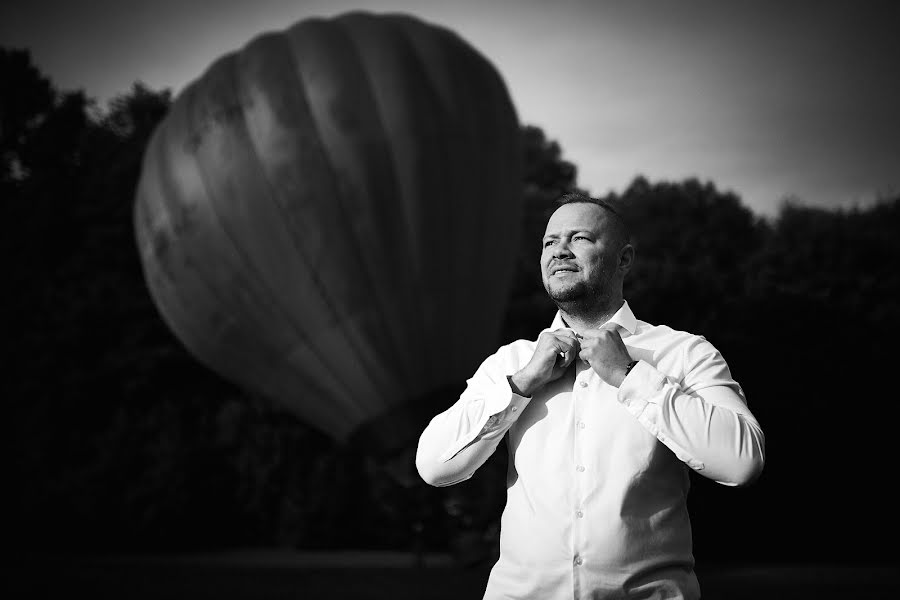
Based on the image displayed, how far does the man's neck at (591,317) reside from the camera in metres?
1.95

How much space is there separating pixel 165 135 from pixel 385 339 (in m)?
3.43

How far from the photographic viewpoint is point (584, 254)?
1.88 meters

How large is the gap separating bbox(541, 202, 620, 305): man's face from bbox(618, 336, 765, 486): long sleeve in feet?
0.76

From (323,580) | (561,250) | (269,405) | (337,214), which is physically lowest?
(323,580)

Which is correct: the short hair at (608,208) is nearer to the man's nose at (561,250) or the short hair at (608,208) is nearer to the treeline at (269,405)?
the man's nose at (561,250)

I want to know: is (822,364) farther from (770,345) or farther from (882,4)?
(882,4)

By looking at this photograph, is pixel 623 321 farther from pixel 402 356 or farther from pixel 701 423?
pixel 402 356

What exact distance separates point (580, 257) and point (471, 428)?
17.8 inches

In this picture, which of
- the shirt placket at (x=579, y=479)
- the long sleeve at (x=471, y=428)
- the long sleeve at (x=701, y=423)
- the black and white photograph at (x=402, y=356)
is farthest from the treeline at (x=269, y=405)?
the long sleeve at (x=701, y=423)

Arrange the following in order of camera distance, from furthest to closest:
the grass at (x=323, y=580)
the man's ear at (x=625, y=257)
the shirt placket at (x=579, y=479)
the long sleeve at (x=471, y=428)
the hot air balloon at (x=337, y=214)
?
the hot air balloon at (x=337, y=214)
the grass at (x=323, y=580)
the man's ear at (x=625, y=257)
the long sleeve at (x=471, y=428)
the shirt placket at (x=579, y=479)

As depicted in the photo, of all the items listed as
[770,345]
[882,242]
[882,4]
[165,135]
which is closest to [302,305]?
[165,135]

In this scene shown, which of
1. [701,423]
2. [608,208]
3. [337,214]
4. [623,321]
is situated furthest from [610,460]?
[337,214]

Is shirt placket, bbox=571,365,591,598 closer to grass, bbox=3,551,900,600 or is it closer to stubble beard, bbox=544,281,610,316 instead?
stubble beard, bbox=544,281,610,316

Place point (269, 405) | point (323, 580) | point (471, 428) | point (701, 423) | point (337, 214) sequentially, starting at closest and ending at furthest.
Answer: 1. point (701, 423)
2. point (471, 428)
3. point (337, 214)
4. point (323, 580)
5. point (269, 405)
